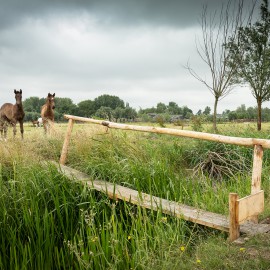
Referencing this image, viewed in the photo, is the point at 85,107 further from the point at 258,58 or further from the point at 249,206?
the point at 249,206

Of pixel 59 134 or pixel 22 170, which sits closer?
pixel 22 170

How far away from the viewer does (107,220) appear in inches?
162

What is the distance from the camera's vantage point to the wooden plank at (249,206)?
11.6 feet

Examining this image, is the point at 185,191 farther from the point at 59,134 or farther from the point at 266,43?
the point at 266,43

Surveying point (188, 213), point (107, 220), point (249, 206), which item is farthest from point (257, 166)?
point (107, 220)

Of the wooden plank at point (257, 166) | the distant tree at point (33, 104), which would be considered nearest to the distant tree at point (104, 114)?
the wooden plank at point (257, 166)

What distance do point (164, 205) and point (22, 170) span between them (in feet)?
8.89

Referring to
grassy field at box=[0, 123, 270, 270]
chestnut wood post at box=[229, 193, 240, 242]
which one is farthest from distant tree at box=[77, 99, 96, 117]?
chestnut wood post at box=[229, 193, 240, 242]

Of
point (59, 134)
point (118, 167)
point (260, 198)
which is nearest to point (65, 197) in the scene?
point (118, 167)

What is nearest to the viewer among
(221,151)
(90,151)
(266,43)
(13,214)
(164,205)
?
(164,205)

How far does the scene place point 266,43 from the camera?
2291 cm

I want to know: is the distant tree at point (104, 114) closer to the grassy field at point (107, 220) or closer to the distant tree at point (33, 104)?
the grassy field at point (107, 220)

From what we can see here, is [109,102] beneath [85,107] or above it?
above

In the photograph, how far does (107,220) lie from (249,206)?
5.30 ft
